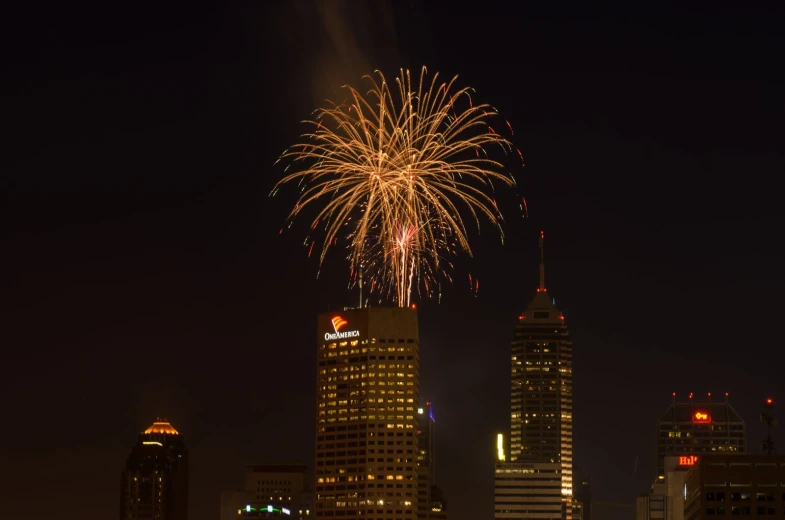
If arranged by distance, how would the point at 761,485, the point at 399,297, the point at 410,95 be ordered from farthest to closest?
the point at 761,485 → the point at 399,297 → the point at 410,95

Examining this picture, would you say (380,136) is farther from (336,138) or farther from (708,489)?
(708,489)

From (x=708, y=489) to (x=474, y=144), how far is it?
70088mm

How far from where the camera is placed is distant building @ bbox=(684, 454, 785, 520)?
189 meters

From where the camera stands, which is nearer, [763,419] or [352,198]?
[352,198]

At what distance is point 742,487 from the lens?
19100 centimetres

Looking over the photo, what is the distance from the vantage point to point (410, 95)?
140 metres

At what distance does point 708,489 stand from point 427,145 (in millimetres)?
68125

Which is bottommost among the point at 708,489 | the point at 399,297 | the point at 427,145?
the point at 708,489

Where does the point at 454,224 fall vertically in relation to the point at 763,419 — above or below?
above

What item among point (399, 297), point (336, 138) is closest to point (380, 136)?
point (336, 138)

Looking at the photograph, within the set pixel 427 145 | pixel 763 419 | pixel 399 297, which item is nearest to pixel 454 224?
pixel 427 145

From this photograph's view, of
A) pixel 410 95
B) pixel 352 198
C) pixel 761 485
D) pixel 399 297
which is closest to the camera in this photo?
pixel 410 95

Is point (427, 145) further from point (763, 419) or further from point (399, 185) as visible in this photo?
point (763, 419)

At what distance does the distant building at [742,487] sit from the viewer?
620 feet
